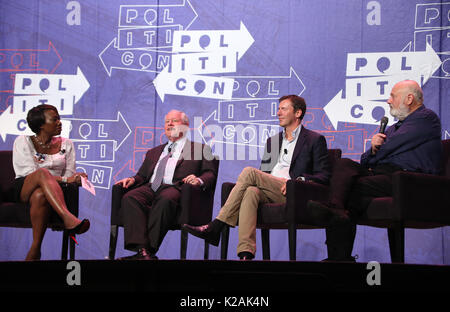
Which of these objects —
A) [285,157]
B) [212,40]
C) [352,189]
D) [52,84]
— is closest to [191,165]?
[285,157]

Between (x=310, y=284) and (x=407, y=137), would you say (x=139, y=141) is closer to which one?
(x=407, y=137)

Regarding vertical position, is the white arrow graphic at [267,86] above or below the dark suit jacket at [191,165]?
above

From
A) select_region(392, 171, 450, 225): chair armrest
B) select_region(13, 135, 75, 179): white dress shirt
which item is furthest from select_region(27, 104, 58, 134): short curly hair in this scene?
select_region(392, 171, 450, 225): chair armrest

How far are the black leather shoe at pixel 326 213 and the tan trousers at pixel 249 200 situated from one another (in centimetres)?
43

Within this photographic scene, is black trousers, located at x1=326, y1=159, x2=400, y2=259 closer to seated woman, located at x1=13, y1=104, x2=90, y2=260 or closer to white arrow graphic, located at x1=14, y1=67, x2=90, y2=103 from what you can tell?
seated woman, located at x1=13, y1=104, x2=90, y2=260

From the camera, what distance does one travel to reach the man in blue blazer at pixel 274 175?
386 centimetres

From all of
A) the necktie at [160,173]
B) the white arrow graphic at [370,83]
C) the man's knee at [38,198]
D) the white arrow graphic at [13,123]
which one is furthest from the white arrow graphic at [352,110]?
the white arrow graphic at [13,123]

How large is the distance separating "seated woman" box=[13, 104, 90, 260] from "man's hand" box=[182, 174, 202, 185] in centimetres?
76

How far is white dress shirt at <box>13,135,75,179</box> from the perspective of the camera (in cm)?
431

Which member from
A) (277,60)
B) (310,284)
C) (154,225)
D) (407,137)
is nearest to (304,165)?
(407,137)

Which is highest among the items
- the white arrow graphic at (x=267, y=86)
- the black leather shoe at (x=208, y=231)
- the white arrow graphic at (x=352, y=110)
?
the white arrow graphic at (x=267, y=86)

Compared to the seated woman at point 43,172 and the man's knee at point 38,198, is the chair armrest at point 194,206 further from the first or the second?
the man's knee at point 38,198

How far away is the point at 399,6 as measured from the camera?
5.21 m
